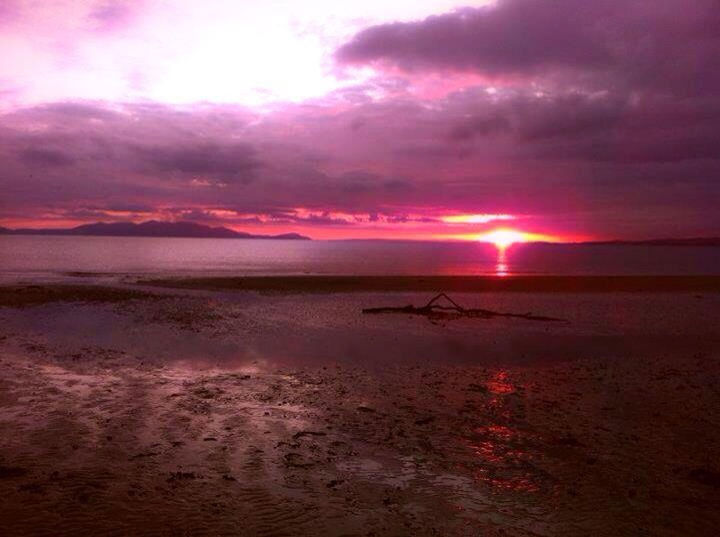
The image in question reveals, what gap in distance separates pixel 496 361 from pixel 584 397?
197 inches

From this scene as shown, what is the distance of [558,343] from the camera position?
22750mm

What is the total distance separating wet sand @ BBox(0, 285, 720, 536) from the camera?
25.1 ft

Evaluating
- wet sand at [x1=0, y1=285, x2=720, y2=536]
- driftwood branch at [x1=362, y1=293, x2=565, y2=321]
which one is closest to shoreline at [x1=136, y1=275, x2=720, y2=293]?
driftwood branch at [x1=362, y1=293, x2=565, y2=321]

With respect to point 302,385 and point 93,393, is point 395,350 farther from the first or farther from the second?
point 93,393

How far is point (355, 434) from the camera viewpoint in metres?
11.0

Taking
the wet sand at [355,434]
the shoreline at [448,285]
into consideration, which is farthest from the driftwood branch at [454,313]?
the shoreline at [448,285]

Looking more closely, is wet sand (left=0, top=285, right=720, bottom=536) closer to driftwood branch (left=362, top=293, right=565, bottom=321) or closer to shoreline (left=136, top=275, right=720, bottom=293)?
driftwood branch (left=362, top=293, right=565, bottom=321)

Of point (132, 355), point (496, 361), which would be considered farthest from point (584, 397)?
point (132, 355)

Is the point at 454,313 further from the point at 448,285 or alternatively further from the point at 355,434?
the point at 355,434

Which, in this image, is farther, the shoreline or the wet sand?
the shoreline

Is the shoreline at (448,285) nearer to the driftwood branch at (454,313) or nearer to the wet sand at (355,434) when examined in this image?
the driftwood branch at (454,313)

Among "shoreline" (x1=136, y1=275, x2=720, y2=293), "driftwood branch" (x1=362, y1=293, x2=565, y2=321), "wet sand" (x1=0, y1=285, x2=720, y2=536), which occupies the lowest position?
"wet sand" (x1=0, y1=285, x2=720, y2=536)

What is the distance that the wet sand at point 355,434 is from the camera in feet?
25.1

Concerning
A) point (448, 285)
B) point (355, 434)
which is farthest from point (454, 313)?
point (355, 434)
